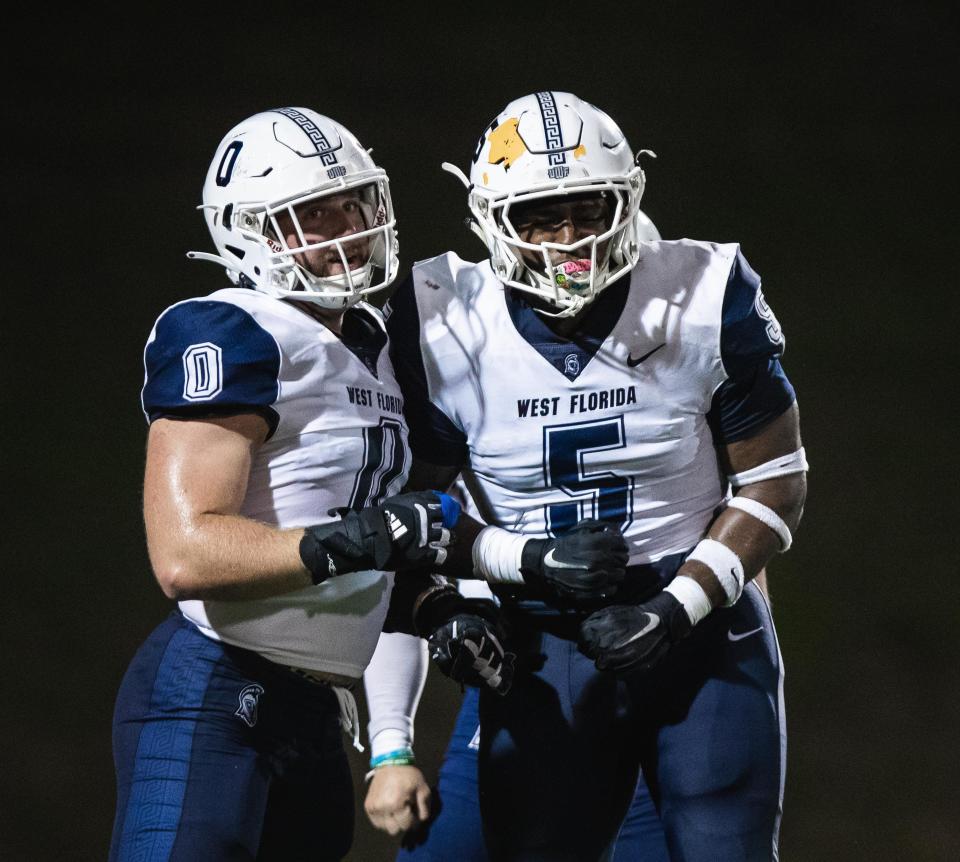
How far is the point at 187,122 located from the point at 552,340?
2165 millimetres

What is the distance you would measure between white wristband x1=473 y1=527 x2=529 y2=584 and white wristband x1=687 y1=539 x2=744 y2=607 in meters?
0.23

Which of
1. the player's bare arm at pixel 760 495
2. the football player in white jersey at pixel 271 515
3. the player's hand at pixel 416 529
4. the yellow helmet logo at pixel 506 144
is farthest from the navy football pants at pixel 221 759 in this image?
the yellow helmet logo at pixel 506 144

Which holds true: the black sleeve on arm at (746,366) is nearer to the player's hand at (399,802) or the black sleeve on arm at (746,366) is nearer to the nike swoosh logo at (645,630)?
the nike swoosh logo at (645,630)

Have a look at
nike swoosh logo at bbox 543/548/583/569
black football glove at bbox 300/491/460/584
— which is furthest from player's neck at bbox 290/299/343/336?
nike swoosh logo at bbox 543/548/583/569

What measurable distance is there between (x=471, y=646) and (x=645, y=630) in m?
0.22

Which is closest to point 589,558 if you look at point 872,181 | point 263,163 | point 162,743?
point 162,743

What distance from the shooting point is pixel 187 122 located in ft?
12.3

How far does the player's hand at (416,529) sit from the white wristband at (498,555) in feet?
0.45

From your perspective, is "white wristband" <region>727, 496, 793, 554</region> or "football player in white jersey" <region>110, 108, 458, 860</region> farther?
"white wristband" <region>727, 496, 793, 554</region>

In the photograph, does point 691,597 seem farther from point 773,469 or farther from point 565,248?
point 565,248

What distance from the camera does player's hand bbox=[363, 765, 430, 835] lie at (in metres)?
1.93

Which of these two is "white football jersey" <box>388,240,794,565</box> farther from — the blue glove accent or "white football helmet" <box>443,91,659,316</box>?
the blue glove accent

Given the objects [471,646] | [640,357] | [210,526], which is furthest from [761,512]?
[210,526]

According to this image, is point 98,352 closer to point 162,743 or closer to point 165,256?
point 165,256
